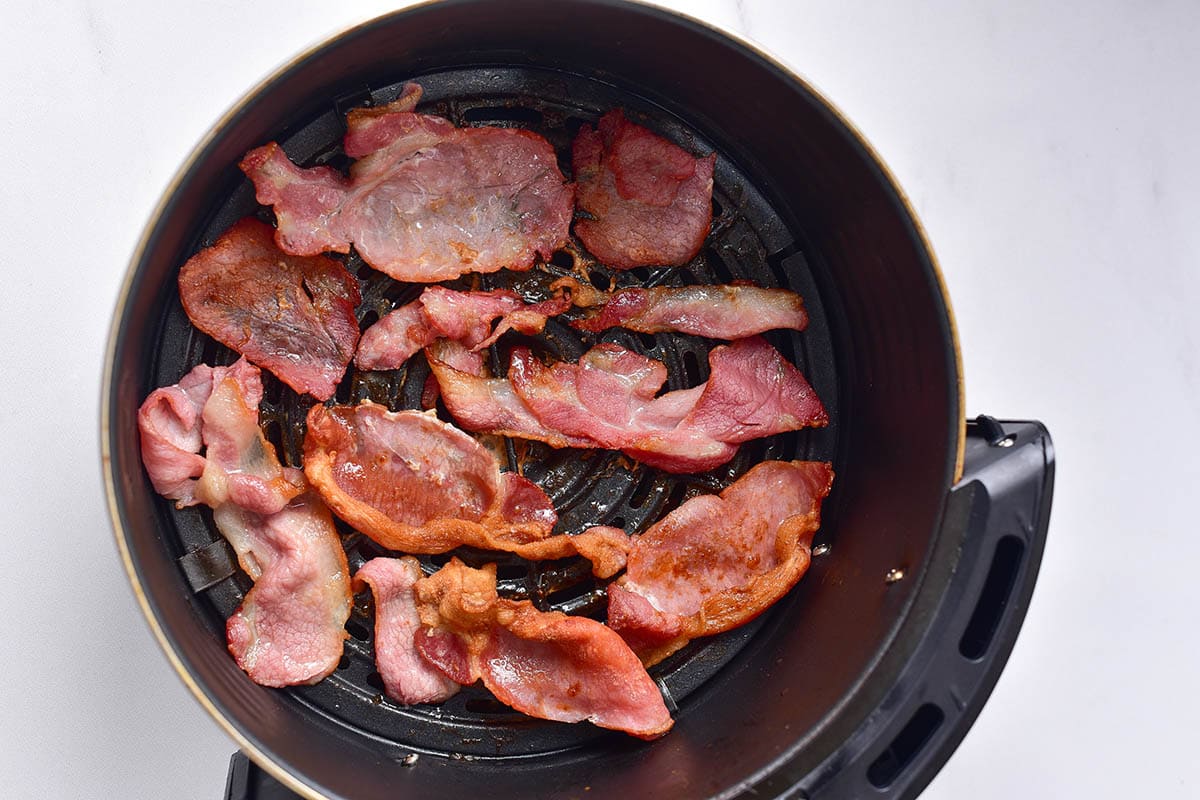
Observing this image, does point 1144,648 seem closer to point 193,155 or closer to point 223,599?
point 223,599

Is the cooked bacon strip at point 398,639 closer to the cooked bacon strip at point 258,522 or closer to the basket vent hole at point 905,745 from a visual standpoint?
the cooked bacon strip at point 258,522

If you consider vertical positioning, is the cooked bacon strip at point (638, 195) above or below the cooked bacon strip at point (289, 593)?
above

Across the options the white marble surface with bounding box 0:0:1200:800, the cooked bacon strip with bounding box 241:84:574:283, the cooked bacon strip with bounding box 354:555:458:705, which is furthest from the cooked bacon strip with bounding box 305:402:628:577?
the white marble surface with bounding box 0:0:1200:800

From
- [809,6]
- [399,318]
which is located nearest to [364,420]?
[399,318]

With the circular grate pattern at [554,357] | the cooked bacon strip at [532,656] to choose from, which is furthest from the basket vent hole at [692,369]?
the cooked bacon strip at [532,656]

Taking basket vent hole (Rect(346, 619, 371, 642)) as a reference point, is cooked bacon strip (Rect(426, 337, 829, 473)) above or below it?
above

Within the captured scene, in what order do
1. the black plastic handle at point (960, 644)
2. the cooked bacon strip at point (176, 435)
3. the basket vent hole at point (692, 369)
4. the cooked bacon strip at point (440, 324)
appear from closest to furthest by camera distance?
the black plastic handle at point (960, 644) < the cooked bacon strip at point (176, 435) < the cooked bacon strip at point (440, 324) < the basket vent hole at point (692, 369)

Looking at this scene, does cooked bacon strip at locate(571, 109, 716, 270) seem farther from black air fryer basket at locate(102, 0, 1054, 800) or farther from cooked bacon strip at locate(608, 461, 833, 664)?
cooked bacon strip at locate(608, 461, 833, 664)
